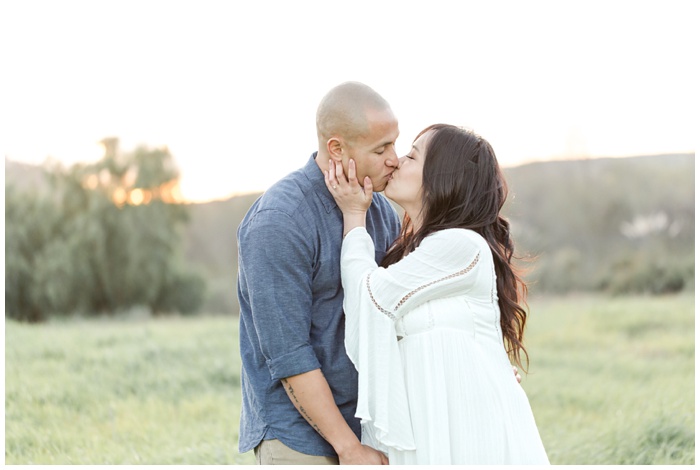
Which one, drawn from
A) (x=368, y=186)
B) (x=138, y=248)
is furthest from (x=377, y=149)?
(x=138, y=248)

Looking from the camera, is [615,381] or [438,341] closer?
[438,341]

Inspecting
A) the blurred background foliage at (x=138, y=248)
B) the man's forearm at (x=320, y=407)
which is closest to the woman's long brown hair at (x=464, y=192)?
the man's forearm at (x=320, y=407)

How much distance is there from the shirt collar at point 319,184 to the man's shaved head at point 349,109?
5.5 inches

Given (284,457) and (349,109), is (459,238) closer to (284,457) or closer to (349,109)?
(349,109)

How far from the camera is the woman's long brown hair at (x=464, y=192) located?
9.24 ft

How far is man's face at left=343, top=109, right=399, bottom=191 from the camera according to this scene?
2826mm

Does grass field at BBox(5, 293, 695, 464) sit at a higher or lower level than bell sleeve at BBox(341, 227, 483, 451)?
lower

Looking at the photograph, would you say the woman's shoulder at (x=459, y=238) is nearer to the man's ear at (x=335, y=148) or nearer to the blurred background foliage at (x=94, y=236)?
the man's ear at (x=335, y=148)

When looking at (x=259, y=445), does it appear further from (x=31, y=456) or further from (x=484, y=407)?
(x=31, y=456)

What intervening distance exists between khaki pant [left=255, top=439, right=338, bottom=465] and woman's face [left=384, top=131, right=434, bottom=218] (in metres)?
0.96

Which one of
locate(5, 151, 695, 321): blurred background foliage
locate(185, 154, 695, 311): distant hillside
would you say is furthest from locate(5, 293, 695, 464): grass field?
locate(185, 154, 695, 311): distant hillside

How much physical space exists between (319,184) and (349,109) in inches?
12.0

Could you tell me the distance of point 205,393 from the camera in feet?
23.7

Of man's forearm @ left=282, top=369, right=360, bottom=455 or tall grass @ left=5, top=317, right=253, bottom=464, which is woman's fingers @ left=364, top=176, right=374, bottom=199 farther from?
tall grass @ left=5, top=317, right=253, bottom=464
